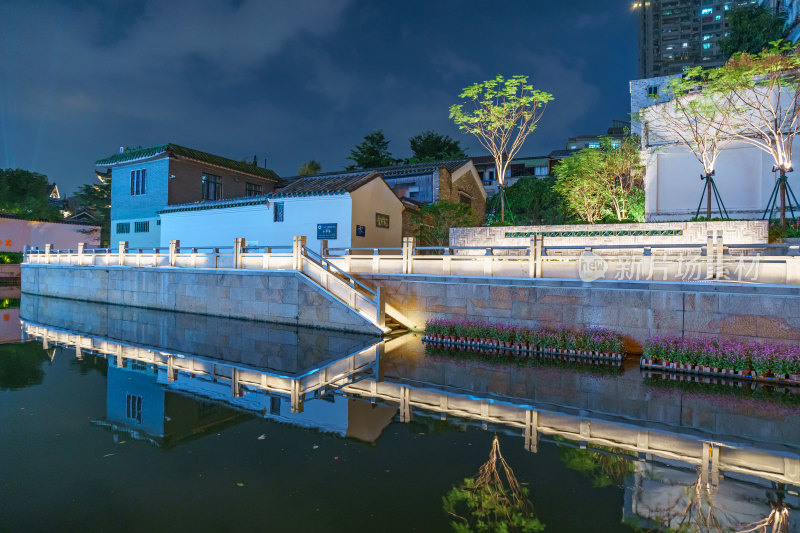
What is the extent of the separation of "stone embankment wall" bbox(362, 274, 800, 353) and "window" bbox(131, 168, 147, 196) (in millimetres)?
21361

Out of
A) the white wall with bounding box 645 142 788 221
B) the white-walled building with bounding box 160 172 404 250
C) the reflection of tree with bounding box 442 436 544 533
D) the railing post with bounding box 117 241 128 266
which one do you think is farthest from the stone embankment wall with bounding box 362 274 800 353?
the railing post with bounding box 117 241 128 266

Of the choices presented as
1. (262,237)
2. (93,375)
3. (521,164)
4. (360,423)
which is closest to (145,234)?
(262,237)

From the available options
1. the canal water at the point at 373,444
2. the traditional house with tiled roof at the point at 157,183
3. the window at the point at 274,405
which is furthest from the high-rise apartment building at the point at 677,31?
the window at the point at 274,405

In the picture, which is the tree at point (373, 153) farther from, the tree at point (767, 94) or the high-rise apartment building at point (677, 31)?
the high-rise apartment building at point (677, 31)

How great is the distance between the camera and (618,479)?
5.44 m

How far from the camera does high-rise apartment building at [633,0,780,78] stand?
7888 centimetres

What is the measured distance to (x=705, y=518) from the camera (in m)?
4.62

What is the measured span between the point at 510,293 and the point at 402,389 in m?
5.99

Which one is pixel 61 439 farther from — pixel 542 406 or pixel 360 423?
pixel 542 406

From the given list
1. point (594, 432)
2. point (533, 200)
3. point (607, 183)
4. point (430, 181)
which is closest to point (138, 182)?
point (430, 181)

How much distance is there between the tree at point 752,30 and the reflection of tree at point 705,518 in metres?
44.1

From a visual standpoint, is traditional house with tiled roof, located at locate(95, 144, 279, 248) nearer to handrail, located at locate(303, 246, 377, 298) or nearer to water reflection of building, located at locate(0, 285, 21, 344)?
water reflection of building, located at locate(0, 285, 21, 344)

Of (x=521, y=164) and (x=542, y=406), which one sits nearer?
(x=542, y=406)

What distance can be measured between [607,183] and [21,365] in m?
26.0
